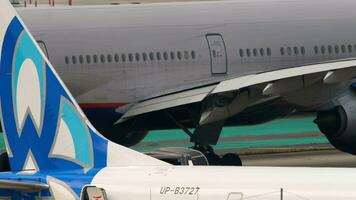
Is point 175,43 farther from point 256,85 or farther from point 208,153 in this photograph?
point 256,85

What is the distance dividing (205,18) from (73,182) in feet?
43.0

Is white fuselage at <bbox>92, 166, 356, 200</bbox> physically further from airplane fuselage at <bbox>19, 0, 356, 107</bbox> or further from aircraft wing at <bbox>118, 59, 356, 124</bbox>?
airplane fuselage at <bbox>19, 0, 356, 107</bbox>

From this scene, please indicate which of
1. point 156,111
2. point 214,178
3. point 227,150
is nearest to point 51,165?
point 214,178

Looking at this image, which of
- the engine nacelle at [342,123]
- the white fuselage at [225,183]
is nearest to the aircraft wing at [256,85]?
the engine nacelle at [342,123]

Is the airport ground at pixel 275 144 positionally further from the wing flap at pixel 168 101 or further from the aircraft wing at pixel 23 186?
the aircraft wing at pixel 23 186

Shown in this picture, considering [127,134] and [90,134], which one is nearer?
[90,134]

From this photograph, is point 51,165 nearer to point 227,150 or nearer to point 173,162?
point 173,162

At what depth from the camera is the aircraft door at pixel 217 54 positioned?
26.1m

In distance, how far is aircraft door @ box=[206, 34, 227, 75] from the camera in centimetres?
2609

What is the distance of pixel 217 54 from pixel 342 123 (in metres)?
2.87

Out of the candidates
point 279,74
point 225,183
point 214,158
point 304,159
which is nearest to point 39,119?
point 225,183

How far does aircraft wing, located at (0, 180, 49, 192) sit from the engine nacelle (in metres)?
11.8

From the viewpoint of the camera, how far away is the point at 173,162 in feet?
57.5

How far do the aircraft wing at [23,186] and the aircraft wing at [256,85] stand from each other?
10.3 meters
